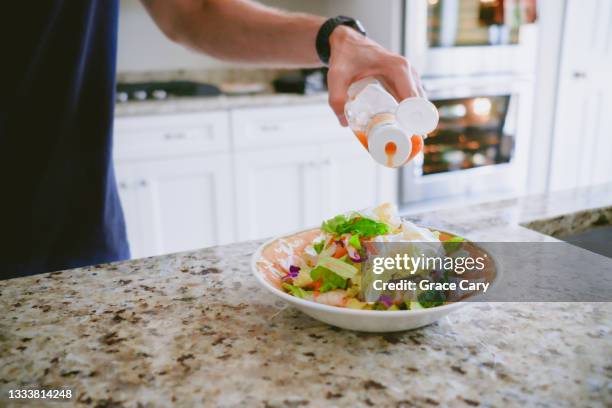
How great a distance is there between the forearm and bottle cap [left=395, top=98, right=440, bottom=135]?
39cm

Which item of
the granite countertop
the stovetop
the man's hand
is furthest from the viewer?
the stovetop

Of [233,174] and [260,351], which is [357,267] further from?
[233,174]

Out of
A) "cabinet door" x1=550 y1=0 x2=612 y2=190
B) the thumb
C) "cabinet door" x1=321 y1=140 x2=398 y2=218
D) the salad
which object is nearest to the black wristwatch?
the thumb

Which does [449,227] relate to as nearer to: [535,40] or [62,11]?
[62,11]

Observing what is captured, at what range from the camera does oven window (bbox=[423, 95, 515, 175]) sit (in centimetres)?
255

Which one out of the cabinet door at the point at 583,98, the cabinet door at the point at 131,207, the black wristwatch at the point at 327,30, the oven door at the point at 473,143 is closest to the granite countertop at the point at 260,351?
the black wristwatch at the point at 327,30

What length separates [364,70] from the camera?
81cm

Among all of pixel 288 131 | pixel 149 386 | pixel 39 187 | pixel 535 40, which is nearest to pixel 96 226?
pixel 39 187

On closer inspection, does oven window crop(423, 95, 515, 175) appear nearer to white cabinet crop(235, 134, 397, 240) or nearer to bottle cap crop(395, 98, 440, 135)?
white cabinet crop(235, 134, 397, 240)

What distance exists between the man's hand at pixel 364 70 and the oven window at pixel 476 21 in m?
1.75

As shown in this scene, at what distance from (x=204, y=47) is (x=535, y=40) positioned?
7.05ft

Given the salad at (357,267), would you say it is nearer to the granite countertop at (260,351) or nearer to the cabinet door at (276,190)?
the granite countertop at (260,351)

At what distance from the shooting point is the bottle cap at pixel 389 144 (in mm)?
652

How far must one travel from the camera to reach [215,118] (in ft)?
7.22
